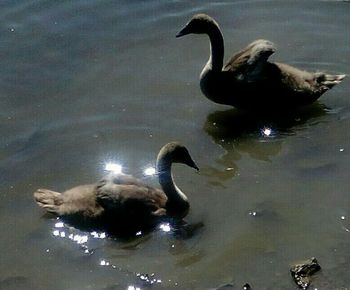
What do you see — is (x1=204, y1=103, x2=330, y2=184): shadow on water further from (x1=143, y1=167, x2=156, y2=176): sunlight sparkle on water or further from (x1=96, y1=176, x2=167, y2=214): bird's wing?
(x1=96, y1=176, x2=167, y2=214): bird's wing

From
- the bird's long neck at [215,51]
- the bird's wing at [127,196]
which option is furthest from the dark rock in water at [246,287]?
the bird's long neck at [215,51]

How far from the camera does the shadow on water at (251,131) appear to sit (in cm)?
1009

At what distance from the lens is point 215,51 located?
10789mm

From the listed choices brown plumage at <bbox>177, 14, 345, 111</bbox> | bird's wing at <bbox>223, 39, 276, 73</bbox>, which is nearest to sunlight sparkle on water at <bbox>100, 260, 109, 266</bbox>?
brown plumage at <bbox>177, 14, 345, 111</bbox>

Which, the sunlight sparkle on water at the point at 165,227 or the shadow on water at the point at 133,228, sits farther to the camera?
the sunlight sparkle on water at the point at 165,227

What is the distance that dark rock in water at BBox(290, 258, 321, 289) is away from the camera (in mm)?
7861

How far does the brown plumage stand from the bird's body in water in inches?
72.0

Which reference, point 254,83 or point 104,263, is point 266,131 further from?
point 104,263

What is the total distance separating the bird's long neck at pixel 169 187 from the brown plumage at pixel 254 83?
6.57 feet

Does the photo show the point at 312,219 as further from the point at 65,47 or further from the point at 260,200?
the point at 65,47

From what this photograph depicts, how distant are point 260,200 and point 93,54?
408 centimetres

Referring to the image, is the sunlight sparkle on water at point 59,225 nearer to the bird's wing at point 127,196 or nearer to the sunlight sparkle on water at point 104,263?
the bird's wing at point 127,196

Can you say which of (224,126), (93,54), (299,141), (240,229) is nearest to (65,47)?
(93,54)

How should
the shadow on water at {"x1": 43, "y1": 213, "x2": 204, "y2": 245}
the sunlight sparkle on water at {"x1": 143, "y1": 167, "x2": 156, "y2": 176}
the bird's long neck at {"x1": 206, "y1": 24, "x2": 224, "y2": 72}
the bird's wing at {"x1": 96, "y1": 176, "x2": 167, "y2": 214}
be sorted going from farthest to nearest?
the bird's long neck at {"x1": 206, "y1": 24, "x2": 224, "y2": 72}, the sunlight sparkle on water at {"x1": 143, "y1": 167, "x2": 156, "y2": 176}, the shadow on water at {"x1": 43, "y1": 213, "x2": 204, "y2": 245}, the bird's wing at {"x1": 96, "y1": 176, "x2": 167, "y2": 214}
